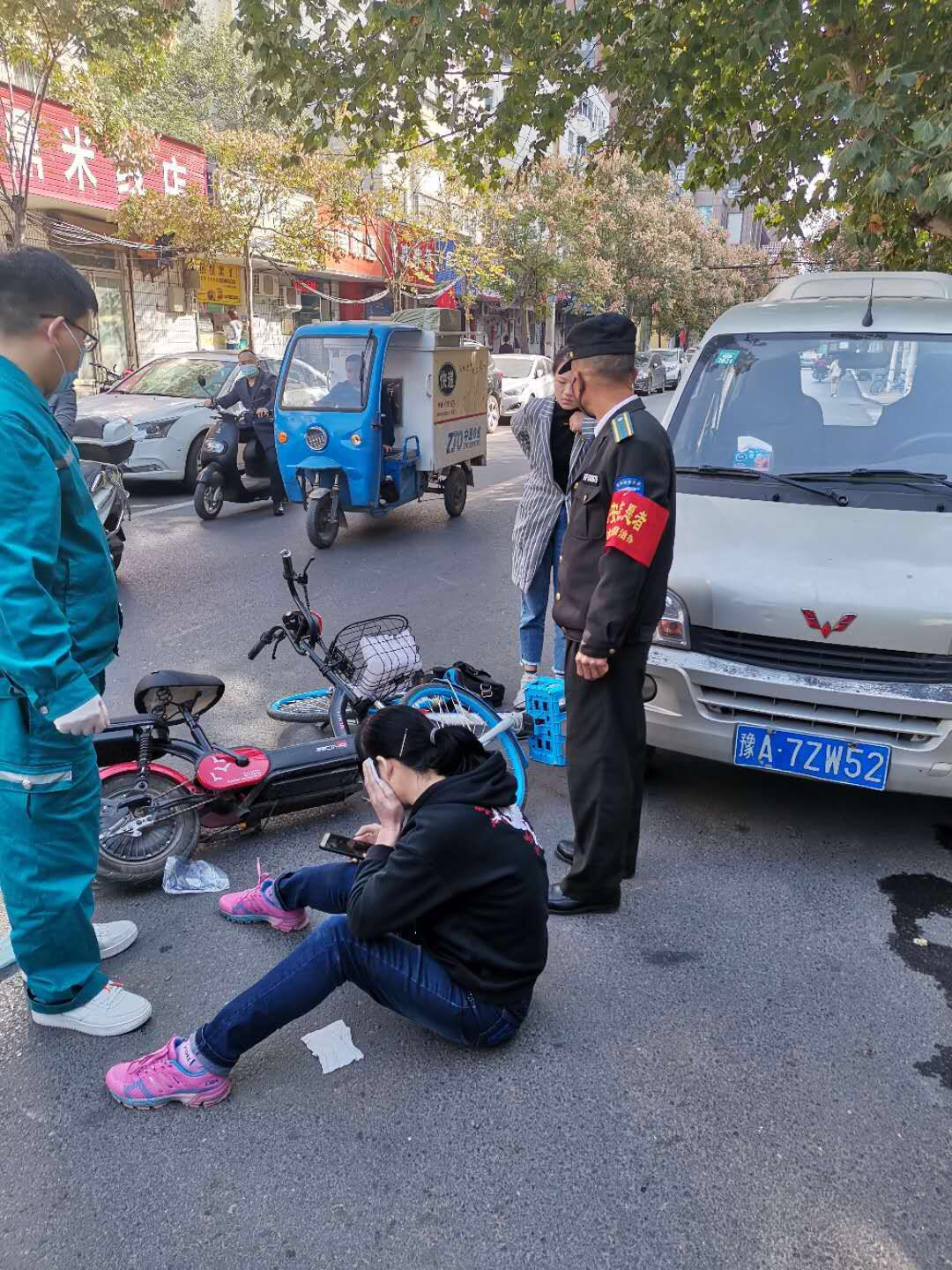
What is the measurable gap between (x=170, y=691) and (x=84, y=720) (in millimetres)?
1324

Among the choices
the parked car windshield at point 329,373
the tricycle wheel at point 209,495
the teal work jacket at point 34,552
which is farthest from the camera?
the tricycle wheel at point 209,495

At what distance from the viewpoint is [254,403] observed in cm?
1073

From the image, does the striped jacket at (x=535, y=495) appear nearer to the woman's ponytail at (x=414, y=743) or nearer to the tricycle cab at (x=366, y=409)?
the woman's ponytail at (x=414, y=743)

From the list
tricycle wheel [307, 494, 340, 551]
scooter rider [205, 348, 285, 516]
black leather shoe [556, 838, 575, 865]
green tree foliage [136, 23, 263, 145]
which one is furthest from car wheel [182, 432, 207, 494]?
green tree foliage [136, 23, 263, 145]

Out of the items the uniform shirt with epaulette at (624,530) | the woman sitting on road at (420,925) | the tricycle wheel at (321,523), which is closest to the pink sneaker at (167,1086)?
the woman sitting on road at (420,925)

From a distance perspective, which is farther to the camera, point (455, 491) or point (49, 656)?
point (455, 491)

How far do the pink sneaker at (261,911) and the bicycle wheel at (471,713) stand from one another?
1.12 metres

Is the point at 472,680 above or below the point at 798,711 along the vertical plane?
below

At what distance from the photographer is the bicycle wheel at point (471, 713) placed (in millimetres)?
4133

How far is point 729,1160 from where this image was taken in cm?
237

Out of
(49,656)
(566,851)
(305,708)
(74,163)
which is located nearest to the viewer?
(49,656)

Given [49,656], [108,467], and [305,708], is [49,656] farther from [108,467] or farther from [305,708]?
[108,467]

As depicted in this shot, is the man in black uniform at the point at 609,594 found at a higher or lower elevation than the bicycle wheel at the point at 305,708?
higher

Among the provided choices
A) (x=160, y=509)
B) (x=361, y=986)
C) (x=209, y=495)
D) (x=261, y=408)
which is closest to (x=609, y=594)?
(x=361, y=986)
